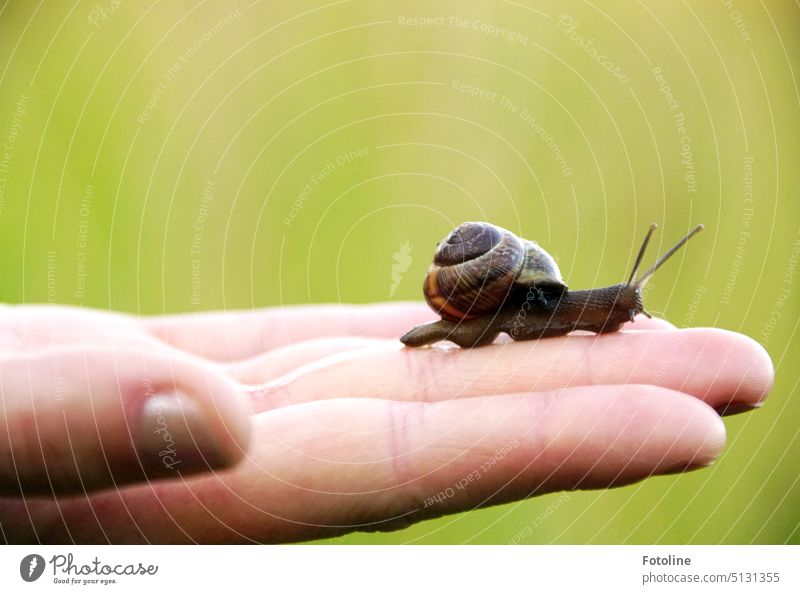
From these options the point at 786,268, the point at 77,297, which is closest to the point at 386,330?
the point at 77,297

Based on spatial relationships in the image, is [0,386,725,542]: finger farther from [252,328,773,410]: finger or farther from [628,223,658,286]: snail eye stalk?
[628,223,658,286]: snail eye stalk

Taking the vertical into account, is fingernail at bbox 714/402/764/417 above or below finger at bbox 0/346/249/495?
below

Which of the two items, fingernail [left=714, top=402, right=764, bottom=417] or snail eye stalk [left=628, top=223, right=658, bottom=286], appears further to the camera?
snail eye stalk [left=628, top=223, right=658, bottom=286]

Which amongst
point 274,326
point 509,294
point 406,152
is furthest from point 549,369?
point 274,326

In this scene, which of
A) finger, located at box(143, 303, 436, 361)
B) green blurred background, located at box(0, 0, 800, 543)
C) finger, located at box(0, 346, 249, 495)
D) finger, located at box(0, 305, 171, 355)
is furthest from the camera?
finger, located at box(143, 303, 436, 361)

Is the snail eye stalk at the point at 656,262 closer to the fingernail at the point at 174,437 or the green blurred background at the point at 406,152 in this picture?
the green blurred background at the point at 406,152

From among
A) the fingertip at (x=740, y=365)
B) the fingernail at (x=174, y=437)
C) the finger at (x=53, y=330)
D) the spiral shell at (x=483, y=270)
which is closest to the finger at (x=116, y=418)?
the fingernail at (x=174, y=437)
